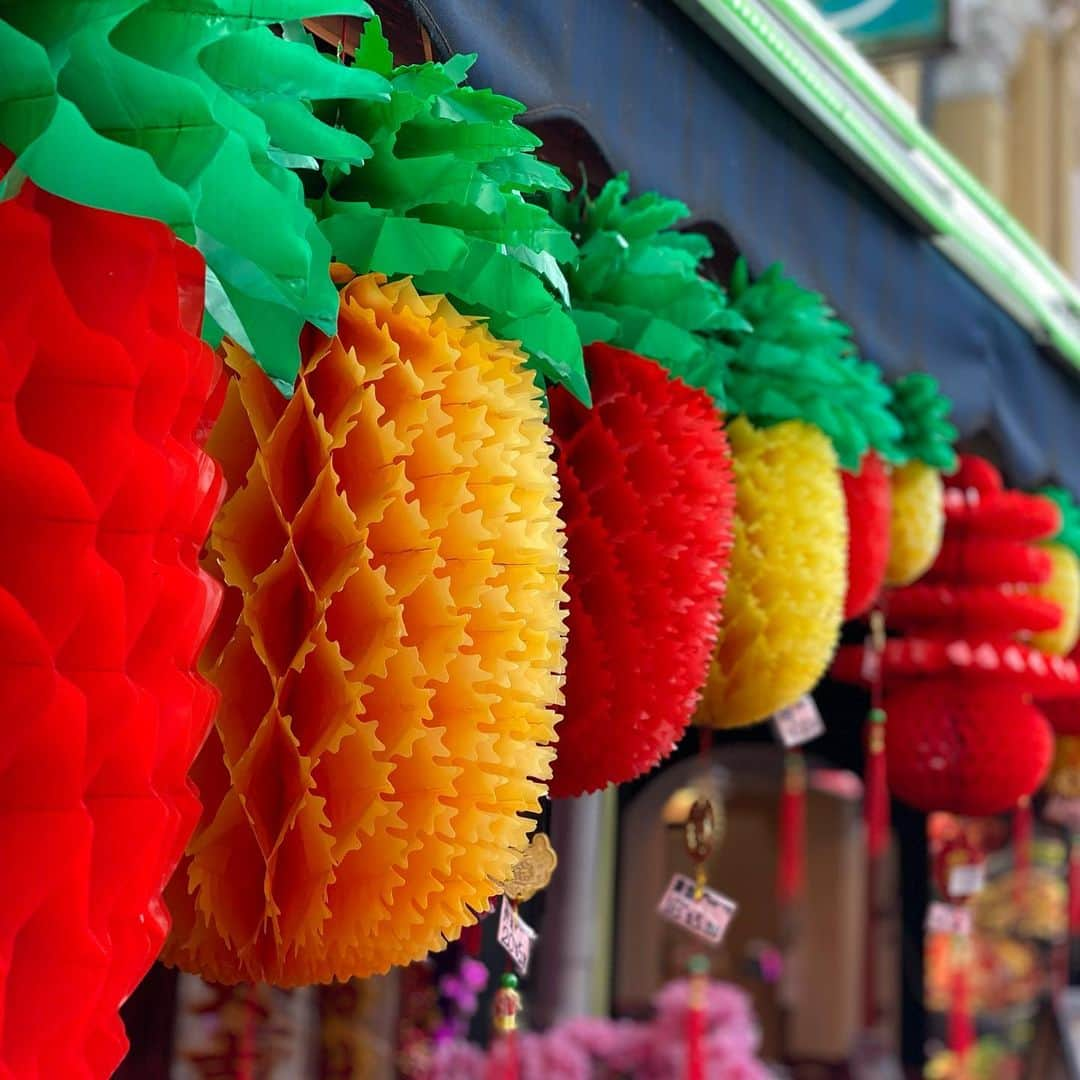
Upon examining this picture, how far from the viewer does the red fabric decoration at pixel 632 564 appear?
105 cm

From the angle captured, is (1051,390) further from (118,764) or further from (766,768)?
(766,768)

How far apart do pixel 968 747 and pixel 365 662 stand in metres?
1.29

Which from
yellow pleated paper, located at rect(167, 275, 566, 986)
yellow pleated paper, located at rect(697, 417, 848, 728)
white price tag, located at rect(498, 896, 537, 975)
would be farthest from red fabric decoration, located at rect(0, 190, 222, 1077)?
yellow pleated paper, located at rect(697, 417, 848, 728)

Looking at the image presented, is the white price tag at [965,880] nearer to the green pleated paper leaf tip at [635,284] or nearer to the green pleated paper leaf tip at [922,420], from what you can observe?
the green pleated paper leaf tip at [922,420]

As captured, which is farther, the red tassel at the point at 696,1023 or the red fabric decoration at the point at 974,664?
the red fabric decoration at the point at 974,664

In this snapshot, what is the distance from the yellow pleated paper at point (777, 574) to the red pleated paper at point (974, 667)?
601 mm

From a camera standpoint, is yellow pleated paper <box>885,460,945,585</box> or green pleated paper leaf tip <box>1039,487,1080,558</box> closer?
yellow pleated paper <box>885,460,945,585</box>

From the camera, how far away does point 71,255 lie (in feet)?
1.96

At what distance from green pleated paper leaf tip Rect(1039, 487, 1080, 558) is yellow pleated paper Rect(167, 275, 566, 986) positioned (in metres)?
1.68

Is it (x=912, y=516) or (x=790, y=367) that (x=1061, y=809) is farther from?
(x=790, y=367)

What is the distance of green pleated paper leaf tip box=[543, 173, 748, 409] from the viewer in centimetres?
110

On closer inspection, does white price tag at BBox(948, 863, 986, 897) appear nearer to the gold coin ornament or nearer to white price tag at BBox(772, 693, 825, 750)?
white price tag at BBox(772, 693, 825, 750)

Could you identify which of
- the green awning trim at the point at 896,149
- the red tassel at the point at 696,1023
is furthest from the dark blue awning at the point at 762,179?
the red tassel at the point at 696,1023

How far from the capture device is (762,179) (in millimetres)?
1538
